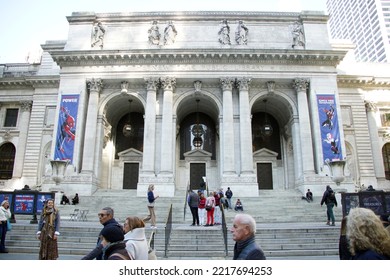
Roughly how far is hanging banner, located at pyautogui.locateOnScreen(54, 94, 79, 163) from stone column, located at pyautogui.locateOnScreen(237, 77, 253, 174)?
13509 millimetres

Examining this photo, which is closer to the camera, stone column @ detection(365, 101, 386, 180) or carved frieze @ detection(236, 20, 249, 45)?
carved frieze @ detection(236, 20, 249, 45)

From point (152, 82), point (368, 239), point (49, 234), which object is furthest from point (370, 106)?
point (368, 239)

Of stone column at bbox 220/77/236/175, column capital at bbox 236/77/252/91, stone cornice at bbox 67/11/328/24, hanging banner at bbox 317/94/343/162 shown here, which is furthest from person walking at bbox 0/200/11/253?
stone cornice at bbox 67/11/328/24

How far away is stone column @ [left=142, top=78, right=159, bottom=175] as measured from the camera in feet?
80.0

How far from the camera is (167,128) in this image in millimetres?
25297

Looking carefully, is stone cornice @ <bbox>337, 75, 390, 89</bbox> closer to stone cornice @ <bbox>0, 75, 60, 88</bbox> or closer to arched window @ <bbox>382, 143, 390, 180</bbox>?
arched window @ <bbox>382, 143, 390, 180</bbox>

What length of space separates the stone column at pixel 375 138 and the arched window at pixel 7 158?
36.6 m

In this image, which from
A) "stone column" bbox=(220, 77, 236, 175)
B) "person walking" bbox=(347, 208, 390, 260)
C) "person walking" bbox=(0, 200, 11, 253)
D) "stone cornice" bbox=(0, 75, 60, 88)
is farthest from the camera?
"stone cornice" bbox=(0, 75, 60, 88)

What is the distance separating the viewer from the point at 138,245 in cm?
371

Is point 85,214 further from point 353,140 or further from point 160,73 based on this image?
point 353,140

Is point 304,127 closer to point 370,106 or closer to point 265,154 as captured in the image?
point 265,154

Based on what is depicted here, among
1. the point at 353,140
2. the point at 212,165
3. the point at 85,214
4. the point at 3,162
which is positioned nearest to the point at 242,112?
the point at 212,165

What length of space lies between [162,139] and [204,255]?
616 inches

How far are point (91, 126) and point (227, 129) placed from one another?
11.1 metres
